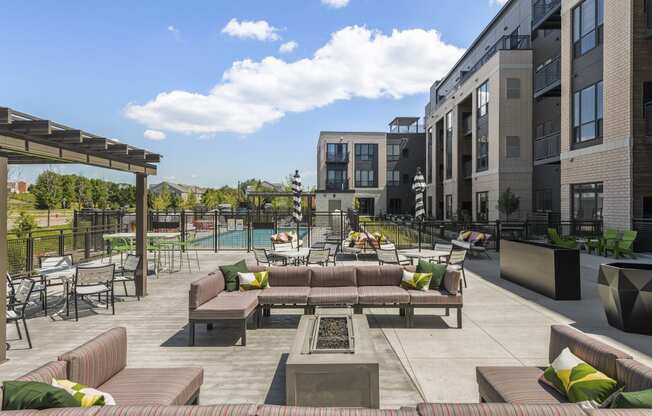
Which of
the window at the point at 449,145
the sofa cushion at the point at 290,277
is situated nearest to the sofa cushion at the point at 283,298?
the sofa cushion at the point at 290,277

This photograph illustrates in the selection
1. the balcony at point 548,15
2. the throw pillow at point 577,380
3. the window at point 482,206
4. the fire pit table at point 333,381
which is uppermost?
the balcony at point 548,15

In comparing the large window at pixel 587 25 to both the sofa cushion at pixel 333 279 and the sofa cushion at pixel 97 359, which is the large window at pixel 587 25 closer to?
the sofa cushion at pixel 333 279

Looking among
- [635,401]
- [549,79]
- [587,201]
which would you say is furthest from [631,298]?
[549,79]

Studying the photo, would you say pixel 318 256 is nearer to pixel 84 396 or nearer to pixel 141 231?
pixel 141 231

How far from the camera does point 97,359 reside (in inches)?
145

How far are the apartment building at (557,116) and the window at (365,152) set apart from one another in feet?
46.0

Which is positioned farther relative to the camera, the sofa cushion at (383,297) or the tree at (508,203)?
the tree at (508,203)

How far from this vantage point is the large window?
18.0 m

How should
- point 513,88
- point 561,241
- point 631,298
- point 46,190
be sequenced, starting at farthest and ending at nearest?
1. point 46,190
2. point 513,88
3. point 561,241
4. point 631,298

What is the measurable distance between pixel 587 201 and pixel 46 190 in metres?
58.2

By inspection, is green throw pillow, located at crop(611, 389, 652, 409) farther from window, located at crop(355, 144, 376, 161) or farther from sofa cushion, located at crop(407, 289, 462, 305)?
window, located at crop(355, 144, 376, 161)

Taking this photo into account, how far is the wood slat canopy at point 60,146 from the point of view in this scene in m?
6.04

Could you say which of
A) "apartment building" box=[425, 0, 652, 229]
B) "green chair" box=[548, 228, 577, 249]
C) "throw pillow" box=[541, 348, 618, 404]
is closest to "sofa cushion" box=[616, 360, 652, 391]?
"throw pillow" box=[541, 348, 618, 404]

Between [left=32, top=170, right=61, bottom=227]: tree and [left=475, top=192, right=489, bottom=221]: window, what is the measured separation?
49289 millimetres
